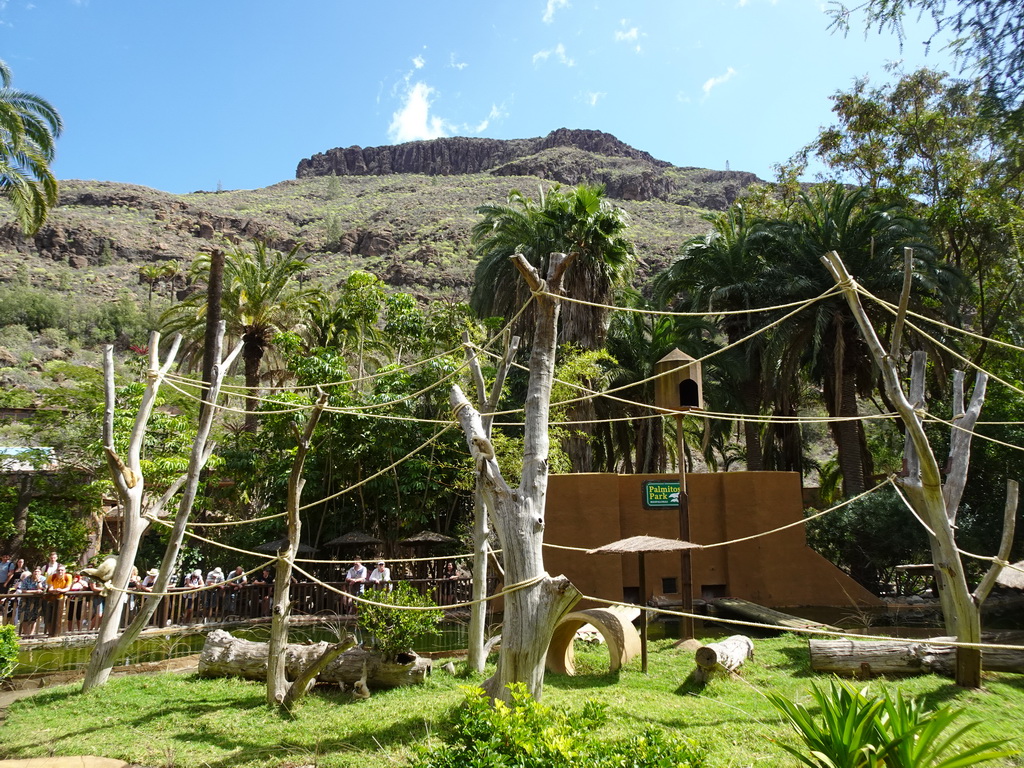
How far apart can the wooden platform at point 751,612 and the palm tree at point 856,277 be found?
775 cm

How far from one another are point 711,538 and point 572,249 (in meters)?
9.83

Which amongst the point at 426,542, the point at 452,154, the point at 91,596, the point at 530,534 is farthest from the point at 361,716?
the point at 452,154

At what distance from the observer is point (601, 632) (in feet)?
32.5

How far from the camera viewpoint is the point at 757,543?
1593 centimetres

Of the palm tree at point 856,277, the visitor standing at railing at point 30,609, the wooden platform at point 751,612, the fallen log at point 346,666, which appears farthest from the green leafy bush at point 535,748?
the palm tree at point 856,277

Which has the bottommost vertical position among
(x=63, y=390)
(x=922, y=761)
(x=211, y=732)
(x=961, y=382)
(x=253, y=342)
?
(x=211, y=732)

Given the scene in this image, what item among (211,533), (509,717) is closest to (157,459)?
(211,533)

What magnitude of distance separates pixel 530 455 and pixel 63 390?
20.4m

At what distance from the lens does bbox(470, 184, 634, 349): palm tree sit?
72.7ft

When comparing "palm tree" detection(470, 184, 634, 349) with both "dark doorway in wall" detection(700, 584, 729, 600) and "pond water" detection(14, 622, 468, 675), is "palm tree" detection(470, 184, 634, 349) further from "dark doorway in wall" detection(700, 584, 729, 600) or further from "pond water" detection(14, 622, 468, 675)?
"pond water" detection(14, 622, 468, 675)

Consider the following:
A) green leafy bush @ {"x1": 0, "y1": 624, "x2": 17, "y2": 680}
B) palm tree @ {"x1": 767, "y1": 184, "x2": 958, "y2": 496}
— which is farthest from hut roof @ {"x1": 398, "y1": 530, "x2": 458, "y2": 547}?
palm tree @ {"x1": 767, "y1": 184, "x2": 958, "y2": 496}

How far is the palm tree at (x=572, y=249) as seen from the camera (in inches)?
872

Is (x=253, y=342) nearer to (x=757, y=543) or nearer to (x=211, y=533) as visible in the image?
(x=211, y=533)

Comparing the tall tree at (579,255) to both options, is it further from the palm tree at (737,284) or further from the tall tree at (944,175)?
the tall tree at (944,175)
